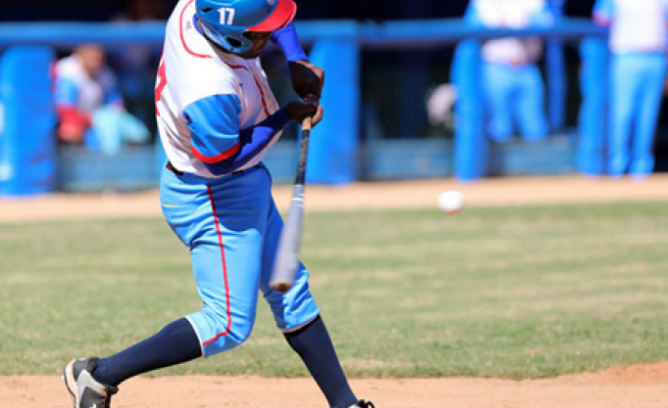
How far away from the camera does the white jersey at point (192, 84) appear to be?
12.2 ft

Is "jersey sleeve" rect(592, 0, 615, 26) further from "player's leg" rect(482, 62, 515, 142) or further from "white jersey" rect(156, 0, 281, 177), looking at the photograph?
"white jersey" rect(156, 0, 281, 177)

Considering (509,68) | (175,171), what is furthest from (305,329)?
(509,68)

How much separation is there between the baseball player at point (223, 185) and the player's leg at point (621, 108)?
7831mm

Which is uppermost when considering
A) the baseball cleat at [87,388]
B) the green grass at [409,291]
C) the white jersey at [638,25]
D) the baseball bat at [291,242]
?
the baseball bat at [291,242]

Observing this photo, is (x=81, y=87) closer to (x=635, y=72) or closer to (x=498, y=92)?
(x=498, y=92)

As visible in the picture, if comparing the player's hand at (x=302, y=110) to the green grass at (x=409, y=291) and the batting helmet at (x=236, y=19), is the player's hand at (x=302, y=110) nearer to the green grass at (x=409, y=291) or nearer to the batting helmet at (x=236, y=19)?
the batting helmet at (x=236, y=19)

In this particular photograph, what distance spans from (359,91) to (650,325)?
18.7ft

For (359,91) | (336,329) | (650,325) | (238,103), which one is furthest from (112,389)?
(359,91)

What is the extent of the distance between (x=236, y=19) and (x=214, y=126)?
0.34m

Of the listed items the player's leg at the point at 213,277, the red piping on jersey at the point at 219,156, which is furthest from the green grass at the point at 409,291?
the red piping on jersey at the point at 219,156

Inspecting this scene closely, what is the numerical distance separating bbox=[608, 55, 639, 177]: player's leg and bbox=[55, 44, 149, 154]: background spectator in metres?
4.48

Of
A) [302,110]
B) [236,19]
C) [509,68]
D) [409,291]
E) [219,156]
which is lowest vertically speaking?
[409,291]

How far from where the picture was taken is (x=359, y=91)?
1137 cm

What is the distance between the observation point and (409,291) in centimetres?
707
